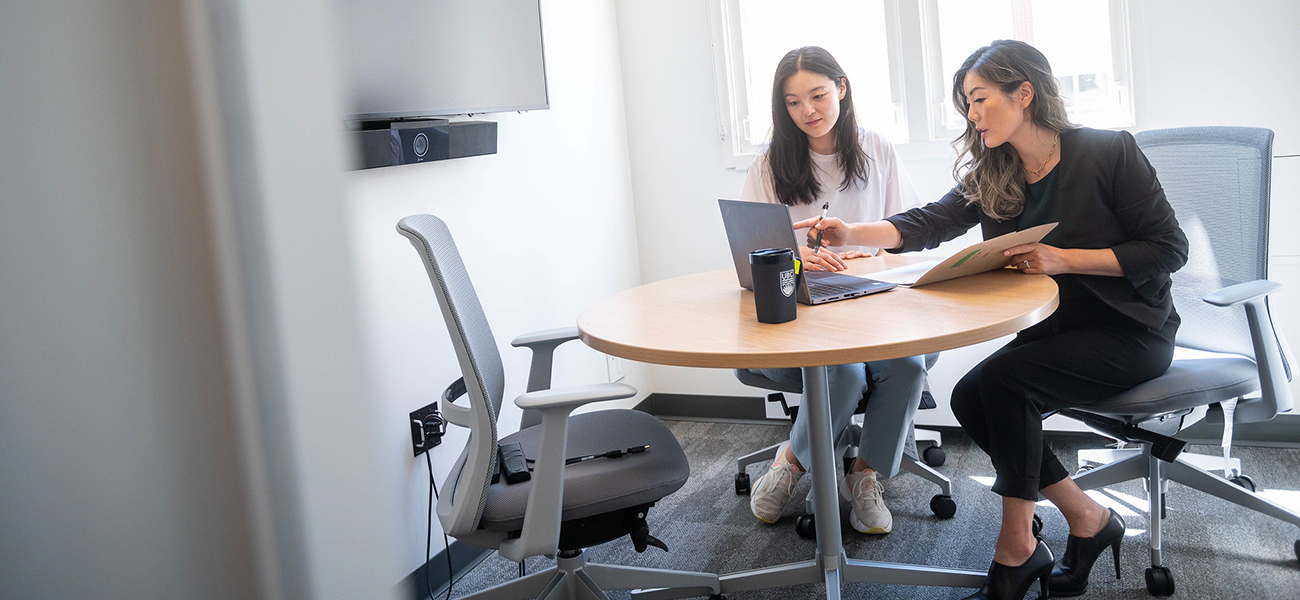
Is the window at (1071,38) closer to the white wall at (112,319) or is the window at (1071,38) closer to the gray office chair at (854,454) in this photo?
the gray office chair at (854,454)

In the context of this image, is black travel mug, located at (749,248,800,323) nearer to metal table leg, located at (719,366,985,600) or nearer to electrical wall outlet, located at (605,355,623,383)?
metal table leg, located at (719,366,985,600)

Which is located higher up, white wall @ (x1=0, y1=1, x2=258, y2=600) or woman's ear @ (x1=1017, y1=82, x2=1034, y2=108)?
woman's ear @ (x1=1017, y1=82, x2=1034, y2=108)

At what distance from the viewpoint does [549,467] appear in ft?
4.97

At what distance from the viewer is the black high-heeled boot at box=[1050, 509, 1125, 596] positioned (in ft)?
6.07

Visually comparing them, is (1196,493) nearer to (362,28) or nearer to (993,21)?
(993,21)

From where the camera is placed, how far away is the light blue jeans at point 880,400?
7.13 ft

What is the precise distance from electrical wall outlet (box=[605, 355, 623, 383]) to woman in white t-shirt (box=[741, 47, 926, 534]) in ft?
2.75

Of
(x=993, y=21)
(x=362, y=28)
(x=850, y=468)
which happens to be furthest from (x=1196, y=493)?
(x=362, y=28)

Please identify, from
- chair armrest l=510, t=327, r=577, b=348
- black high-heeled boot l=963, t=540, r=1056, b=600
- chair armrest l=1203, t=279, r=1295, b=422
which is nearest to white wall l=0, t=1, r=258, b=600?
chair armrest l=510, t=327, r=577, b=348

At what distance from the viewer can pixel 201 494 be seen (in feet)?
0.72

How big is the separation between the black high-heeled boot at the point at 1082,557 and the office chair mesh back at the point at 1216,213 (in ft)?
1.82

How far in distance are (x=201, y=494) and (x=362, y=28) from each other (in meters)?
1.83

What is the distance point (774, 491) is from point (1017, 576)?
0.79 metres

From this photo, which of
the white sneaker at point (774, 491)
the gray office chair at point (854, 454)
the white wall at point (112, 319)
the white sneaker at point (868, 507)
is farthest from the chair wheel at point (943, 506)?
the white wall at point (112, 319)
